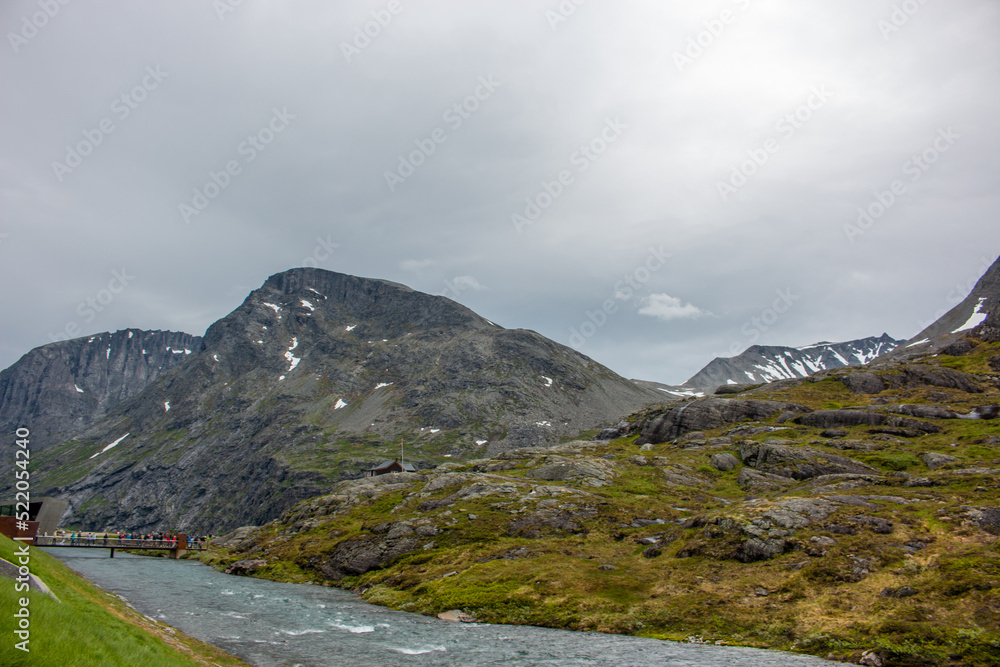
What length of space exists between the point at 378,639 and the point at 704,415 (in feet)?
348

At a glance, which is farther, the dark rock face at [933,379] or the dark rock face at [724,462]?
the dark rock face at [933,379]

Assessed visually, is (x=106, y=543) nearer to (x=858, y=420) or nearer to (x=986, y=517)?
(x=986, y=517)

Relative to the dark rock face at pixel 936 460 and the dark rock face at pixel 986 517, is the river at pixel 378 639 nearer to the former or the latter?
the dark rock face at pixel 986 517

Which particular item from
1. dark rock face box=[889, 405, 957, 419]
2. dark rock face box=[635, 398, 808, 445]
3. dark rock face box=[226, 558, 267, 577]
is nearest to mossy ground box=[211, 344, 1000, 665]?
dark rock face box=[226, 558, 267, 577]

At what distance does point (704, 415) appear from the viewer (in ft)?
414

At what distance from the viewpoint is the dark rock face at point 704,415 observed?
120 meters

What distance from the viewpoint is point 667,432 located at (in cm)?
12812

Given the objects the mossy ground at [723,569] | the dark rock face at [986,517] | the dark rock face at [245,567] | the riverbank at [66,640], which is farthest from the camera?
the dark rock face at [245,567]

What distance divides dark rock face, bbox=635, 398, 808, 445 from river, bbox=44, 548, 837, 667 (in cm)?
9158

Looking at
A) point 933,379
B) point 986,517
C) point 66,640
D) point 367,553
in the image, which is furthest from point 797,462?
point 66,640

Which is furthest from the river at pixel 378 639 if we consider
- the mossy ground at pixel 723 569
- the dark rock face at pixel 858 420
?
the dark rock face at pixel 858 420

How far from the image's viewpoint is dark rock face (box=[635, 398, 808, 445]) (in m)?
120

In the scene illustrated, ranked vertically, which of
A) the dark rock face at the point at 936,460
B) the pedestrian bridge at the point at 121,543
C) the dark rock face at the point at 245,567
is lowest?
the pedestrian bridge at the point at 121,543

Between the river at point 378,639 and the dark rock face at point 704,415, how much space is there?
9158 cm
